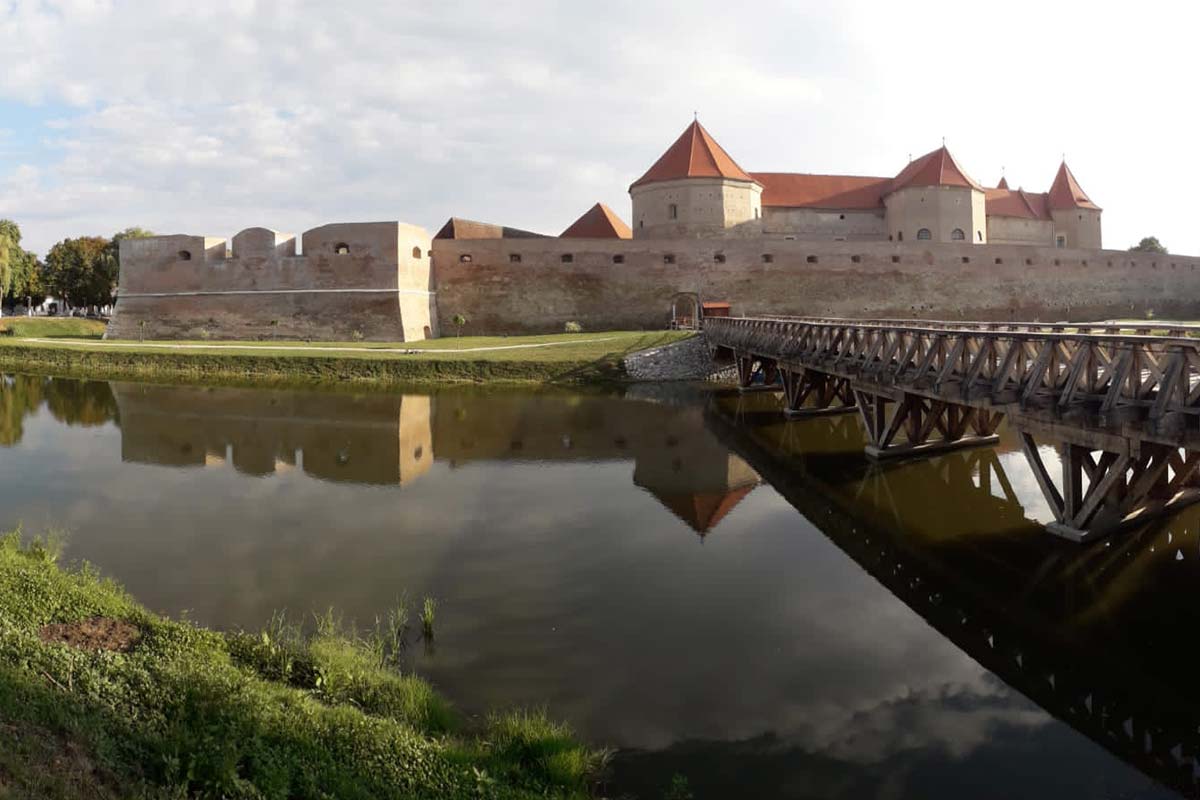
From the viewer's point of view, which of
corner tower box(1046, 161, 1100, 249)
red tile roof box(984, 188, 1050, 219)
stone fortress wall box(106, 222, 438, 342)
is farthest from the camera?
corner tower box(1046, 161, 1100, 249)

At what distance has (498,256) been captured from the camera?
30.8m

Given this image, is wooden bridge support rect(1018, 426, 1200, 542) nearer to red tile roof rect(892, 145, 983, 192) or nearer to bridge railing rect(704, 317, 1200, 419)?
bridge railing rect(704, 317, 1200, 419)

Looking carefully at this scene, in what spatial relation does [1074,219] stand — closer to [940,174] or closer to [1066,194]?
[1066,194]

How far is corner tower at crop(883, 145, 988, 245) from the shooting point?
34312 mm


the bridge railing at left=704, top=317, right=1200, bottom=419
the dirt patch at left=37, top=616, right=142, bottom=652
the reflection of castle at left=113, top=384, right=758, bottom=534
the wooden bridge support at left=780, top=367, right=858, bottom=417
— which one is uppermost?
the bridge railing at left=704, top=317, right=1200, bottom=419

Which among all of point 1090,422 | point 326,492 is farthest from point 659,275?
point 1090,422

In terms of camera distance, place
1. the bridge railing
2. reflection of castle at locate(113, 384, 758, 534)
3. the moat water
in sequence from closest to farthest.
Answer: the moat water → the bridge railing → reflection of castle at locate(113, 384, 758, 534)

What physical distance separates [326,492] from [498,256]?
22381 mm

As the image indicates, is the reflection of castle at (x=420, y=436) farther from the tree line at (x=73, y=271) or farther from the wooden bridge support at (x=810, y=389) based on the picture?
the tree line at (x=73, y=271)

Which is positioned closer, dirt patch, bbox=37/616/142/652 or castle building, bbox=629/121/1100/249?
dirt patch, bbox=37/616/142/652

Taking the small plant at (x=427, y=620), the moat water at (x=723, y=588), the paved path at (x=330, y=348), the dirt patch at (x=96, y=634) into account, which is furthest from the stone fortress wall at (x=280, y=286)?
the dirt patch at (x=96, y=634)

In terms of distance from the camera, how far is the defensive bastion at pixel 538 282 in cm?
2855

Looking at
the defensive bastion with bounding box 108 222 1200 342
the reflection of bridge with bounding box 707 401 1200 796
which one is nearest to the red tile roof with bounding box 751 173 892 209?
the defensive bastion with bounding box 108 222 1200 342

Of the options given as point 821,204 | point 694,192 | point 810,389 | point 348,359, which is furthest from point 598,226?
Answer: point 810,389
